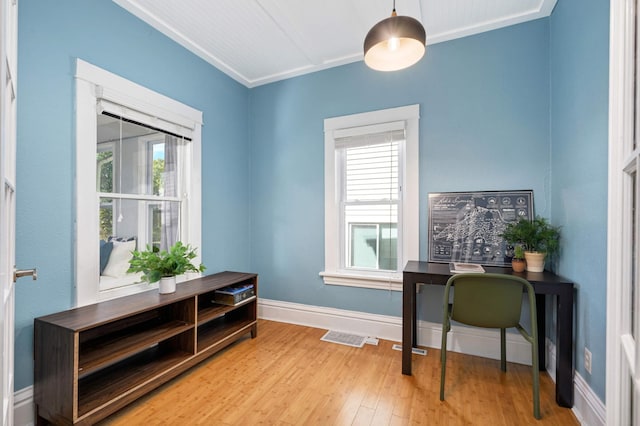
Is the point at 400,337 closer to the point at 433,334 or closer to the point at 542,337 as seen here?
the point at 433,334

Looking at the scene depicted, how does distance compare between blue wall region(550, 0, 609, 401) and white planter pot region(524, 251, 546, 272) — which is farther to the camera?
white planter pot region(524, 251, 546, 272)

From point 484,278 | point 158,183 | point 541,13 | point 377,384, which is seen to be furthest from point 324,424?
point 541,13

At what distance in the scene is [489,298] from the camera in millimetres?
1904

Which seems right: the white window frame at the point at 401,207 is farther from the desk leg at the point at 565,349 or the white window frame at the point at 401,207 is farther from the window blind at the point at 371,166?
the desk leg at the point at 565,349

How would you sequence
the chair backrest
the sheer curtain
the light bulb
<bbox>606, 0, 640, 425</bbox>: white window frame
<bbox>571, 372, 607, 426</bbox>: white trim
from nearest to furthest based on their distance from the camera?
<bbox>606, 0, 640, 425</bbox>: white window frame < <bbox>571, 372, 607, 426</bbox>: white trim < the light bulb < the chair backrest < the sheer curtain

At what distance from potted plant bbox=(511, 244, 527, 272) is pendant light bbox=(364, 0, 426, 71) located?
1.62 meters

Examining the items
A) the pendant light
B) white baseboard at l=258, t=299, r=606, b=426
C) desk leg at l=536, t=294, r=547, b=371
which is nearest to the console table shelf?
white baseboard at l=258, t=299, r=606, b=426

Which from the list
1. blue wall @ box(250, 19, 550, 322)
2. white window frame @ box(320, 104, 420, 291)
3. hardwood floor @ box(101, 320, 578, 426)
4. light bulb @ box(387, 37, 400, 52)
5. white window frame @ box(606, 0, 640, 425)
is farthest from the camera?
white window frame @ box(320, 104, 420, 291)

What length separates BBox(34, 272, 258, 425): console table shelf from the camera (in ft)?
5.23

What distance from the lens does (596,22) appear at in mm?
1650

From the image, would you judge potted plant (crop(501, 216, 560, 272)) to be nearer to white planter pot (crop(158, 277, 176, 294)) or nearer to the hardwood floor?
the hardwood floor

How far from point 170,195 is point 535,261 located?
120 inches

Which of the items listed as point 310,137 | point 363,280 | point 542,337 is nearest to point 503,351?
point 542,337

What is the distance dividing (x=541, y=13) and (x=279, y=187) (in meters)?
2.79
